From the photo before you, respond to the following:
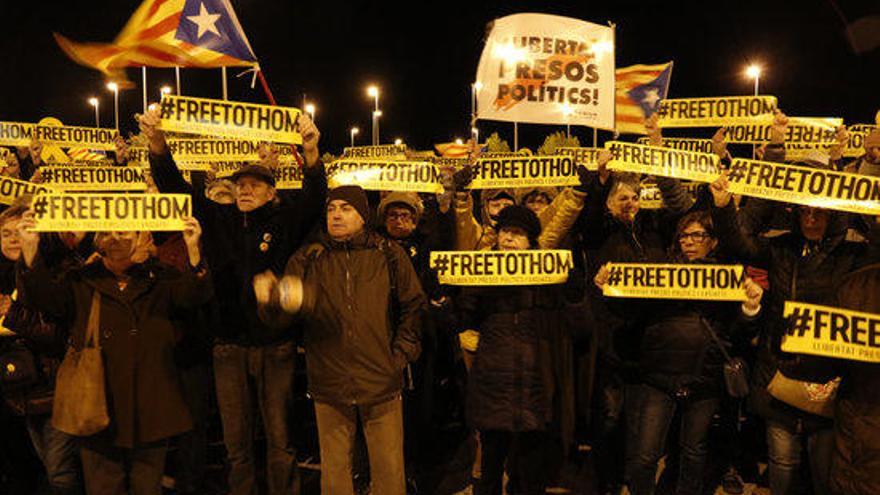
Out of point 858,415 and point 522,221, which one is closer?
point 858,415

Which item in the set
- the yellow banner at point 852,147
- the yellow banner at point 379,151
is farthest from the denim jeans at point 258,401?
the yellow banner at point 852,147

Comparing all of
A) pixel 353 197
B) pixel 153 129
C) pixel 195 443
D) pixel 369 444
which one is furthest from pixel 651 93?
pixel 195 443

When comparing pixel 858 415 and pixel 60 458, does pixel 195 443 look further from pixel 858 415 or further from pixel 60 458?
pixel 858 415

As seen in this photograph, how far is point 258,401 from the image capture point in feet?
17.6

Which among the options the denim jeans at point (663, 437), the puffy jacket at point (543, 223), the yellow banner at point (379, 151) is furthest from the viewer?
the yellow banner at point (379, 151)

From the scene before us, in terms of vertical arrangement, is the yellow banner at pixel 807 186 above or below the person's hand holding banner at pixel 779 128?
below

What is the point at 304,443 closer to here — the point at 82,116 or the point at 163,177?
the point at 163,177

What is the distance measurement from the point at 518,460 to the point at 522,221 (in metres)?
1.72

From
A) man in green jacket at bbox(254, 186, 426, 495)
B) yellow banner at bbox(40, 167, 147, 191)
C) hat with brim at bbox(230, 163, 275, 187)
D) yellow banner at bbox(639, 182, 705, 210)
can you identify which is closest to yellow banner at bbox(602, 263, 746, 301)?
man in green jacket at bbox(254, 186, 426, 495)

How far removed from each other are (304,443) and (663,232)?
3905mm

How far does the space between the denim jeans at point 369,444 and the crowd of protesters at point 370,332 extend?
15 mm

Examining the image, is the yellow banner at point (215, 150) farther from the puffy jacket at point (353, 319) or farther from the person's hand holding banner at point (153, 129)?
the puffy jacket at point (353, 319)

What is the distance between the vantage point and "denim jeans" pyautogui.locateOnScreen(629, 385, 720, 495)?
17.0 feet

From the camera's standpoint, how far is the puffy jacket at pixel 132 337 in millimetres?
4473
